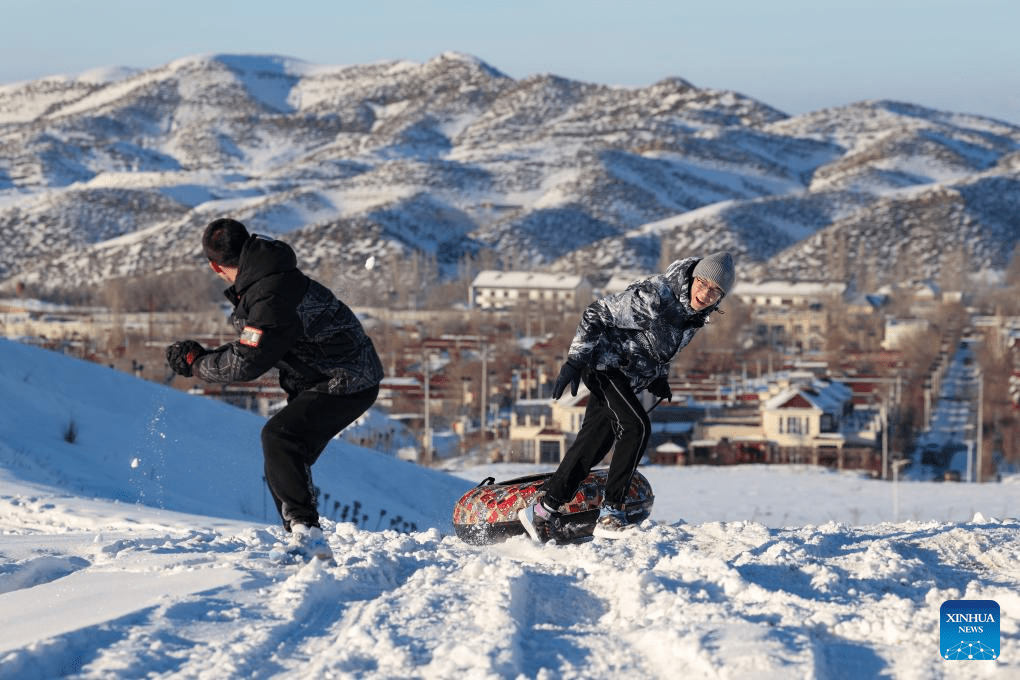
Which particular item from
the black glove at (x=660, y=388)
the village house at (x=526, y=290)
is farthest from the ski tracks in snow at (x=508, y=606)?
the village house at (x=526, y=290)

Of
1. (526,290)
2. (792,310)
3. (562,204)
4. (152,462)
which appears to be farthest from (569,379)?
(562,204)

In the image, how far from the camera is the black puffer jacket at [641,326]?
702 cm

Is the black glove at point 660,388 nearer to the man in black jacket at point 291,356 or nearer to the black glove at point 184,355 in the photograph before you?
the man in black jacket at point 291,356

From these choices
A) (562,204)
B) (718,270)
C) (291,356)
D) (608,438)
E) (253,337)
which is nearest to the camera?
(253,337)

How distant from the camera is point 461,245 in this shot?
128750 mm

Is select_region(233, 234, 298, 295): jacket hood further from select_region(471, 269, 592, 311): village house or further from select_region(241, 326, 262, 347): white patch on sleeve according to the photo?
select_region(471, 269, 592, 311): village house

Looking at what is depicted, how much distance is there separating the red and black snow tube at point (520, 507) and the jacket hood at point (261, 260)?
2.35 metres

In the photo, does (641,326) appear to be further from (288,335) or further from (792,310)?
(792,310)

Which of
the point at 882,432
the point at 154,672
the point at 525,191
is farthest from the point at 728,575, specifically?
the point at 525,191

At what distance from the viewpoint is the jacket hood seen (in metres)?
5.80

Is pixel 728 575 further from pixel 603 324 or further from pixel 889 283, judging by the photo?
pixel 889 283

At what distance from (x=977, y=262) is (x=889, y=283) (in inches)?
658

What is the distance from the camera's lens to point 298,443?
6.18 meters

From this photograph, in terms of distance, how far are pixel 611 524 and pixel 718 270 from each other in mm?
1445
